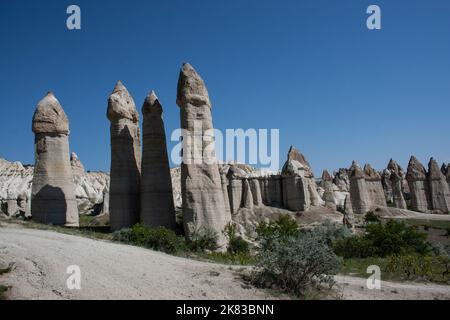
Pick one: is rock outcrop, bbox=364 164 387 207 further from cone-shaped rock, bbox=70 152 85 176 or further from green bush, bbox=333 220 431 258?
cone-shaped rock, bbox=70 152 85 176

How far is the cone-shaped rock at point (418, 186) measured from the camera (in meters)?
53.0

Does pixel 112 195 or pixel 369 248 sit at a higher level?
pixel 112 195

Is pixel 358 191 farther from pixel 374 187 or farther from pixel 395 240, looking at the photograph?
pixel 395 240

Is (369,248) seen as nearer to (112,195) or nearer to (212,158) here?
(212,158)

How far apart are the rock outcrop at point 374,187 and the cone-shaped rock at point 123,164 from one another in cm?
3945

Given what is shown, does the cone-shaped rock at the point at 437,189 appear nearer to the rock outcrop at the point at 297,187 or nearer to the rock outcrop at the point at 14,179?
the rock outcrop at the point at 297,187

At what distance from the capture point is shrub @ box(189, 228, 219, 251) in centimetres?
1769

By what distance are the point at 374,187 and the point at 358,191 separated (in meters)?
6.75

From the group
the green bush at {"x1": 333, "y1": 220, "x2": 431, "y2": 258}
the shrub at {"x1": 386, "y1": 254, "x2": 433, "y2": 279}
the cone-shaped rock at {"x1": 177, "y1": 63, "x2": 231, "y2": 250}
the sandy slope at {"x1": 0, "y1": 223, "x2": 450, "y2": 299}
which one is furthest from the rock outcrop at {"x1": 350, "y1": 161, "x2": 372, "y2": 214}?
the sandy slope at {"x1": 0, "y1": 223, "x2": 450, "y2": 299}

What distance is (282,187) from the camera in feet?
144

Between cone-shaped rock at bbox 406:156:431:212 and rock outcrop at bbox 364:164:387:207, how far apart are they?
4.09 metres

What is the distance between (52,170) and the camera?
2091 centimetres
